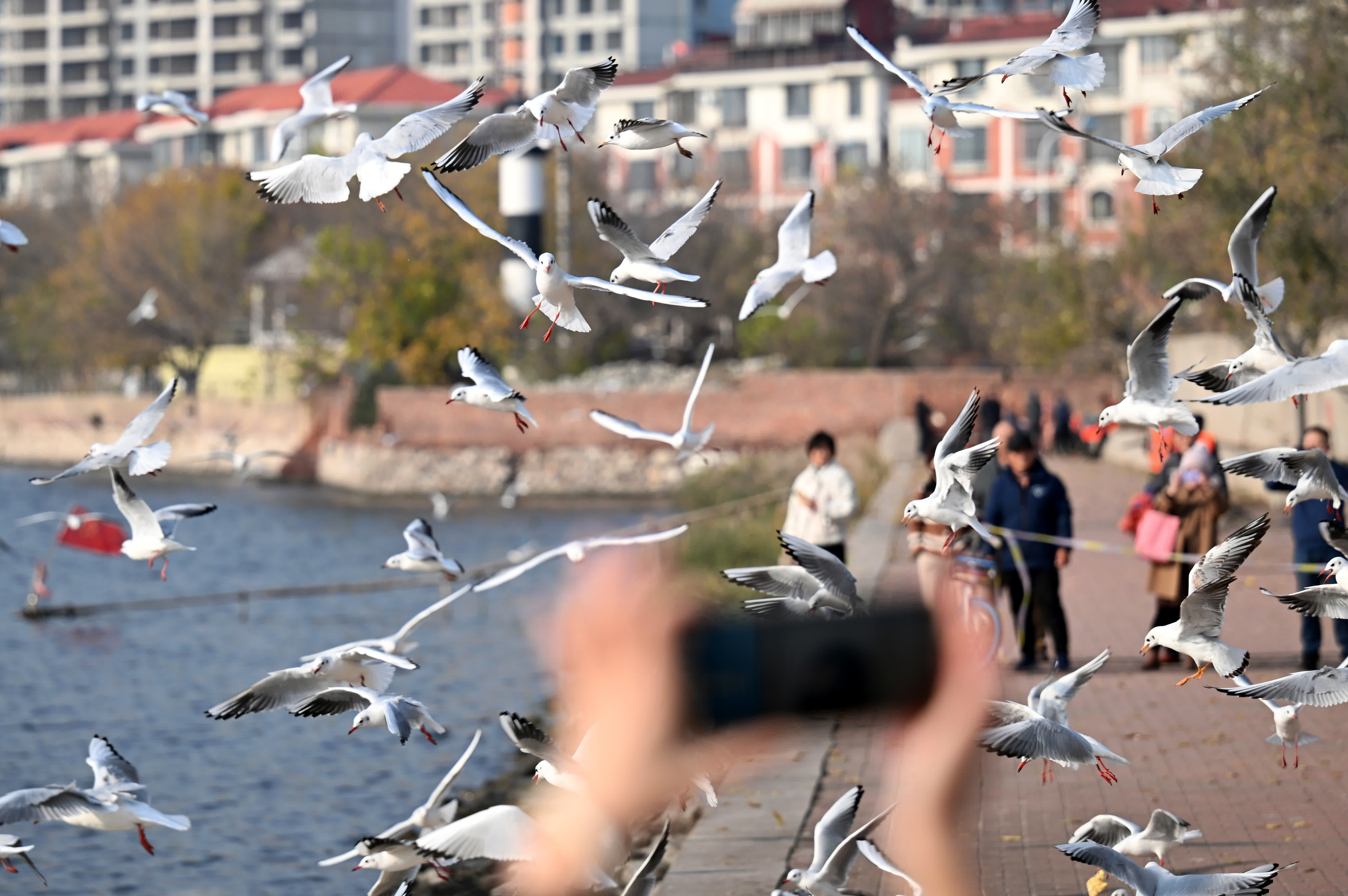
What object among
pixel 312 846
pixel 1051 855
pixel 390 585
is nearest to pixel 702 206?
pixel 1051 855

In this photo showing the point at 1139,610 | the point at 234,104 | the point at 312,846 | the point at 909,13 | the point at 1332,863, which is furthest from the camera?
the point at 234,104

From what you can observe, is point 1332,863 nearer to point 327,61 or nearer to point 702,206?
point 702,206

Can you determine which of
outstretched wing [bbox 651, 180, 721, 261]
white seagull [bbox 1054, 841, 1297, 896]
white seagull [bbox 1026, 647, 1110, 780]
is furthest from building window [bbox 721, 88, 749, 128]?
white seagull [bbox 1054, 841, 1297, 896]

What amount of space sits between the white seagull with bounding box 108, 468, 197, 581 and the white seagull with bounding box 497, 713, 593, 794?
163 centimetres

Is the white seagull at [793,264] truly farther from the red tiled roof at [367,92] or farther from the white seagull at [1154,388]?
the red tiled roof at [367,92]

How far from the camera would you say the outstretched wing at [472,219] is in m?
5.81

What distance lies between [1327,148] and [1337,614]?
16431 mm

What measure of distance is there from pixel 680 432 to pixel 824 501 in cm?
450

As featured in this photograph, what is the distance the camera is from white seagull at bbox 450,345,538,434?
6410 mm

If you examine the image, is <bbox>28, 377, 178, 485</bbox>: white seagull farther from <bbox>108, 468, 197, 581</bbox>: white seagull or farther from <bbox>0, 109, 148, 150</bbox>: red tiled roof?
<bbox>0, 109, 148, 150</bbox>: red tiled roof

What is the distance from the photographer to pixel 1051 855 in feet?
24.9

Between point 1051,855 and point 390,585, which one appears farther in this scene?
point 390,585

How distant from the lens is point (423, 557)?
7316 mm

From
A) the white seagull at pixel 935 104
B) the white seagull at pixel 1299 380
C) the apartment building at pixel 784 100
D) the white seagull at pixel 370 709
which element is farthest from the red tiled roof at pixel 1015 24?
the white seagull at pixel 370 709
